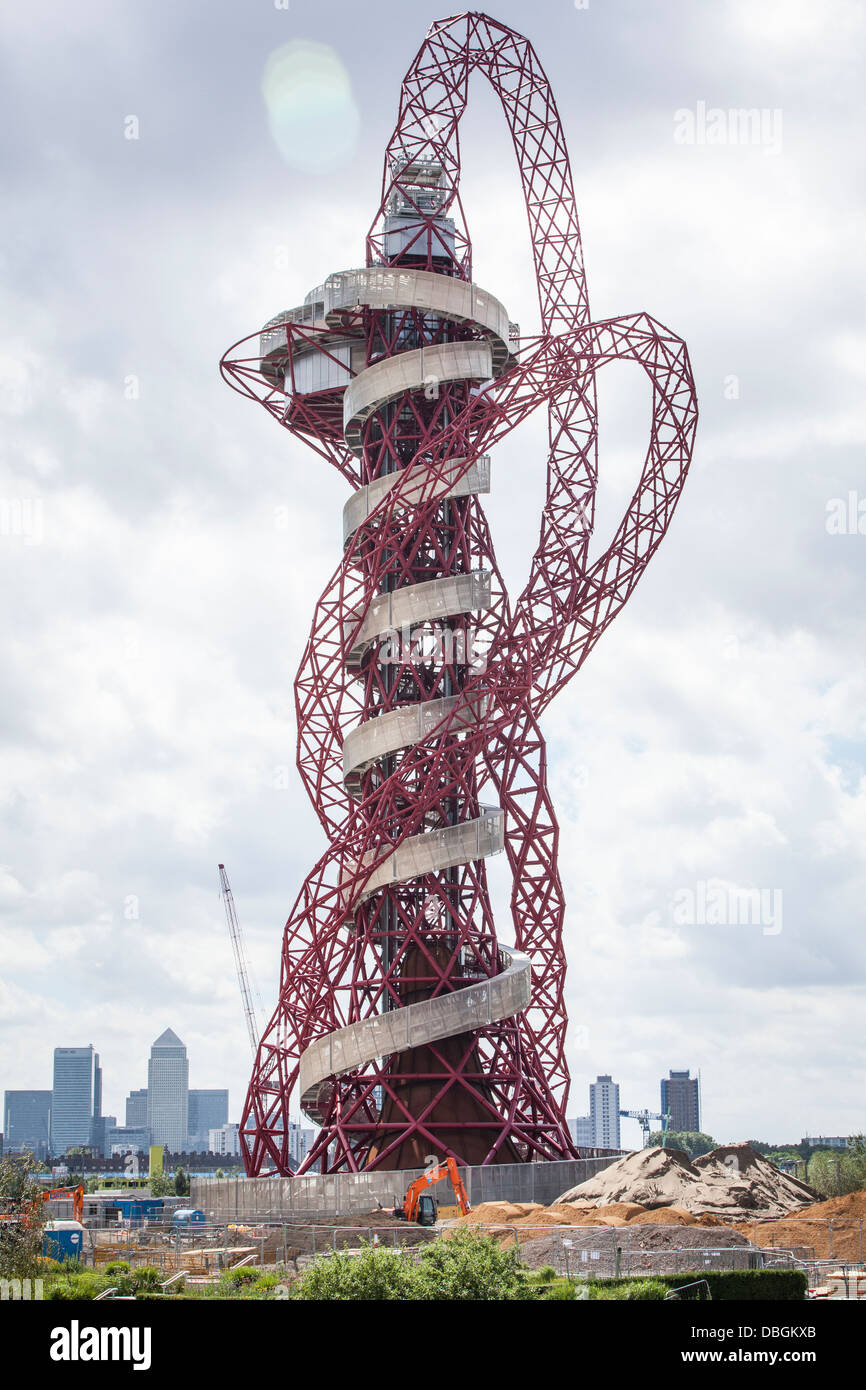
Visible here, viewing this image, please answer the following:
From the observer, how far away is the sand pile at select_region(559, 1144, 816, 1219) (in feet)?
165

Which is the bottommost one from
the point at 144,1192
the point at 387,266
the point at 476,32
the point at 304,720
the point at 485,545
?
the point at 144,1192

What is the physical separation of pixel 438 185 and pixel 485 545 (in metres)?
15.3

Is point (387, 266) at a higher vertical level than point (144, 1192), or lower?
higher

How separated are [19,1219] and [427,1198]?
1247 cm

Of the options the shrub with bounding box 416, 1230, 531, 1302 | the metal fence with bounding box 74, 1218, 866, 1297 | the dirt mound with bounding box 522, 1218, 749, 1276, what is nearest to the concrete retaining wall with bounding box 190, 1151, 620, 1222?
the metal fence with bounding box 74, 1218, 866, 1297

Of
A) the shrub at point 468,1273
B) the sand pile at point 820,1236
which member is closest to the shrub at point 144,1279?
the shrub at point 468,1273

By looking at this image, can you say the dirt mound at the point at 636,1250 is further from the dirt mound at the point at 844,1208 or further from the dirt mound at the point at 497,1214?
the dirt mound at the point at 844,1208

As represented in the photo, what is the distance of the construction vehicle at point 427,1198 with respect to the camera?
46.0m

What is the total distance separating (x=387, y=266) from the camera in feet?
220

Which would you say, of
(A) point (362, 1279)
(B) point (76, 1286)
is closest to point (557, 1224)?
(B) point (76, 1286)

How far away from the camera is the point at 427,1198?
152 ft
